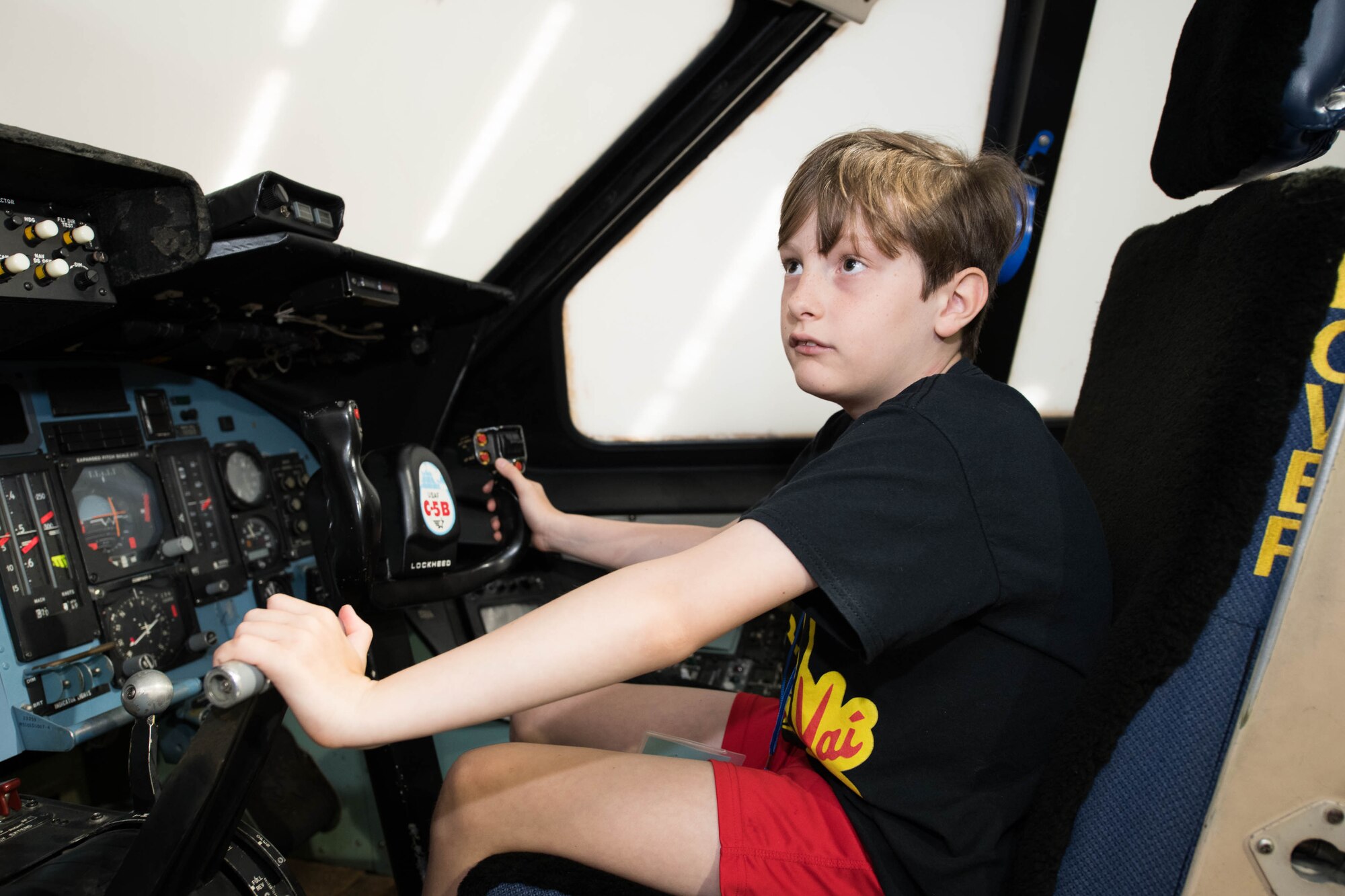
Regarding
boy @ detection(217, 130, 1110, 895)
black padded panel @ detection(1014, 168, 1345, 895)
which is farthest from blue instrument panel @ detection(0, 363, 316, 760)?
black padded panel @ detection(1014, 168, 1345, 895)

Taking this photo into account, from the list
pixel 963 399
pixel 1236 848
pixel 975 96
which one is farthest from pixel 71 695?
pixel 975 96

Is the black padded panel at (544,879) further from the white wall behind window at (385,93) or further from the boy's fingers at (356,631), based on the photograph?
the white wall behind window at (385,93)

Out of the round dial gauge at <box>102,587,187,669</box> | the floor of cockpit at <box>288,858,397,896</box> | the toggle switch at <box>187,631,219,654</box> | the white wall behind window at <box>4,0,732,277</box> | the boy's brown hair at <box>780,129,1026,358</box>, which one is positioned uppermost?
the white wall behind window at <box>4,0,732,277</box>

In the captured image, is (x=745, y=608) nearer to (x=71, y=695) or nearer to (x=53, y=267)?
(x=53, y=267)

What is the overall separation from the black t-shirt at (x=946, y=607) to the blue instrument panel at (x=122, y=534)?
927 millimetres

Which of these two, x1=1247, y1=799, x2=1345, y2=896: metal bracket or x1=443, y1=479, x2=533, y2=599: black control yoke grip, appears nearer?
x1=1247, y1=799, x2=1345, y2=896: metal bracket

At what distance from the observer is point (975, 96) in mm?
1800

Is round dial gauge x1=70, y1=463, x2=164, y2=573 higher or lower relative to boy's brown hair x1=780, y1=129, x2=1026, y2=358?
Result: lower

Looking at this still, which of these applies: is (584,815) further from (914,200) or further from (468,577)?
(914,200)

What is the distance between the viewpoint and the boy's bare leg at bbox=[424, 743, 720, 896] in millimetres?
812

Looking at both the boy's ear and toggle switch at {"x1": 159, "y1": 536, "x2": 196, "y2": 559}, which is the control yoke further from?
the boy's ear

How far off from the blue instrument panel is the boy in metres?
0.71

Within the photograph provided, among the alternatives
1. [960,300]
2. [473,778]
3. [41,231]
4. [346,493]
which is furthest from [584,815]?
[41,231]

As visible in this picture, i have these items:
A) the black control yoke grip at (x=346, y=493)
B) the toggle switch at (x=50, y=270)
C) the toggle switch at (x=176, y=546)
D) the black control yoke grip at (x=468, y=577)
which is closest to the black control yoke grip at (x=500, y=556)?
the black control yoke grip at (x=468, y=577)
